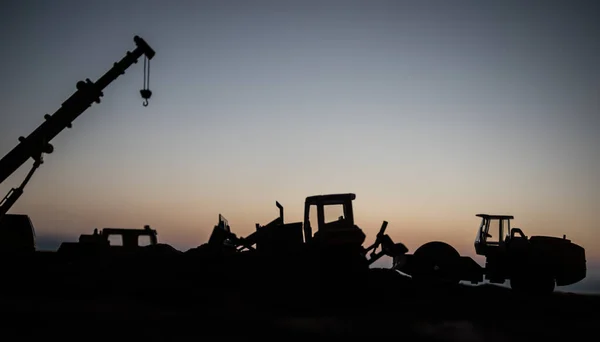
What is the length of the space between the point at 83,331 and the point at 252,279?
7.30 meters

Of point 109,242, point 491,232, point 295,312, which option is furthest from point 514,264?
point 109,242

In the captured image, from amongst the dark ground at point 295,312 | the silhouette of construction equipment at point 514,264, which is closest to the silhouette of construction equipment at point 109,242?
the dark ground at point 295,312

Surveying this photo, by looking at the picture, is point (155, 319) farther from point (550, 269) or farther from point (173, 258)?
point (550, 269)

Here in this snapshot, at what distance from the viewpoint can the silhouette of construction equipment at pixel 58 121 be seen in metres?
22.0

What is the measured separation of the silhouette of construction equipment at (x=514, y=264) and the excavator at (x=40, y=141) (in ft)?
42.7

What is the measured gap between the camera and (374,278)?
20.7 m

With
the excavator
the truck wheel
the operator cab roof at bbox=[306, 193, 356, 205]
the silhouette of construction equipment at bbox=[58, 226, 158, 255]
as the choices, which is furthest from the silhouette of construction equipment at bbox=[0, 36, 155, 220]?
the truck wheel

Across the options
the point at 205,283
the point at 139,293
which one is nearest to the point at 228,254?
the point at 205,283

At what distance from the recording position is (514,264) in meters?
22.5

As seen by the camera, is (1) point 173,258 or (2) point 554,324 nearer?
(2) point 554,324

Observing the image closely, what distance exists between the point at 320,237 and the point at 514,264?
27.3ft

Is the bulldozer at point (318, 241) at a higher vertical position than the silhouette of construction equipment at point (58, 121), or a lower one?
lower

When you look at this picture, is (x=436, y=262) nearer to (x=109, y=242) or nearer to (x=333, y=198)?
(x=333, y=198)

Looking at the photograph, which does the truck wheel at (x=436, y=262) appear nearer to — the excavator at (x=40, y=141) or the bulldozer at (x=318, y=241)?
the bulldozer at (x=318, y=241)
